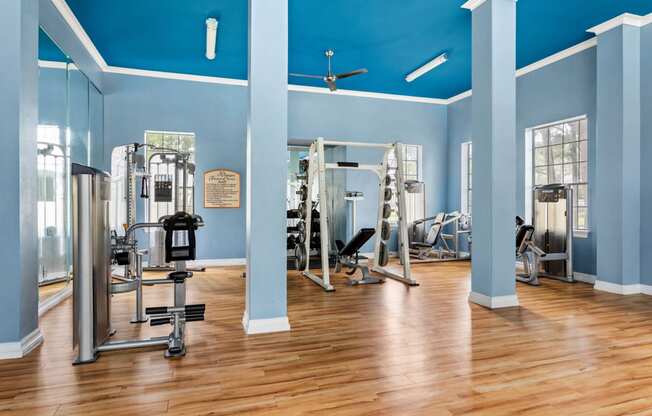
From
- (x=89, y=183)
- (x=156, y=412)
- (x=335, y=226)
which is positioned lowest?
(x=156, y=412)

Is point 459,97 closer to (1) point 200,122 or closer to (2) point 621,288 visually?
(2) point 621,288

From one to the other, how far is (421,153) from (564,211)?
3.42 meters

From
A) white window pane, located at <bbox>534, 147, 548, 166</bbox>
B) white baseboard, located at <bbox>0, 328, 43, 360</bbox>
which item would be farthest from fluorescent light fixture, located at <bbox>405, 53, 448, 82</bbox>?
white baseboard, located at <bbox>0, 328, 43, 360</bbox>

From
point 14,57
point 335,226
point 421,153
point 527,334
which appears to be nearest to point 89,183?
point 14,57

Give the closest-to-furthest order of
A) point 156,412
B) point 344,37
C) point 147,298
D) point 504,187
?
point 156,412 < point 504,187 < point 147,298 < point 344,37

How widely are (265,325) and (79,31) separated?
464cm

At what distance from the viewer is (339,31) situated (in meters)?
5.18

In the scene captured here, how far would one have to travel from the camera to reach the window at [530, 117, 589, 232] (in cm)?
564

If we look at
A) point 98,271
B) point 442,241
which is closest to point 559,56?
point 442,241

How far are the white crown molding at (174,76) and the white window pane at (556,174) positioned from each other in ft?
18.0

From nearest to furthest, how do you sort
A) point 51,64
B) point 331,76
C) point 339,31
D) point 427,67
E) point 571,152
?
1. point 51,64
2. point 339,31
3. point 331,76
4. point 571,152
5. point 427,67

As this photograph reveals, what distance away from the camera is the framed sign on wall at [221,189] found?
6883mm

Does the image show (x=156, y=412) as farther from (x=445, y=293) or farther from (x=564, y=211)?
Answer: (x=564, y=211)

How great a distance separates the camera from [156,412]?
196 centimetres
